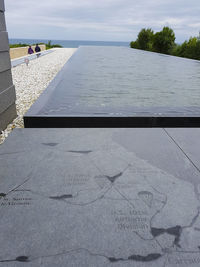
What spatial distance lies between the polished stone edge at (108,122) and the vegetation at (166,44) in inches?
816

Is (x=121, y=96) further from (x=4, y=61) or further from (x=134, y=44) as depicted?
(x=134, y=44)

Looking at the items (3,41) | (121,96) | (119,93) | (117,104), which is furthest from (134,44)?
(3,41)

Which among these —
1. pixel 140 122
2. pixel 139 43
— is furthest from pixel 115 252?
pixel 139 43

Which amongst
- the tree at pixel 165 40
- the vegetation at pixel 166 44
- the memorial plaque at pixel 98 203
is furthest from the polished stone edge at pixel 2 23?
the tree at pixel 165 40

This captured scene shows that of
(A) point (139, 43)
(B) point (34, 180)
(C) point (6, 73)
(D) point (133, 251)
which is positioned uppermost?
(A) point (139, 43)

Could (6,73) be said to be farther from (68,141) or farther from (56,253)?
(56,253)

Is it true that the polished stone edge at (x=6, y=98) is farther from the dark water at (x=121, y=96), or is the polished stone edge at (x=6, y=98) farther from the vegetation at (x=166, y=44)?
the vegetation at (x=166, y=44)

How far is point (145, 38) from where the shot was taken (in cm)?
3159

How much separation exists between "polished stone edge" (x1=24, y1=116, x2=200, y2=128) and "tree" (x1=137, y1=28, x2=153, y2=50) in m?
29.0

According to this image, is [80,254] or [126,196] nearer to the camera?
[80,254]

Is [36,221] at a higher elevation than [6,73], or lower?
lower

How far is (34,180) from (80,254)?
A: 1.00 m

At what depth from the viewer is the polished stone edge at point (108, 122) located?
3.68 meters

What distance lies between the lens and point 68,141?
128 inches
